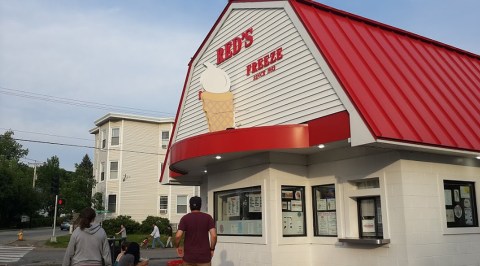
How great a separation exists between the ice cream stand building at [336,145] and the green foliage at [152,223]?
75.2ft

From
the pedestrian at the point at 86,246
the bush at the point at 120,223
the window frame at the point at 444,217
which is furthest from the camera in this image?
the bush at the point at 120,223

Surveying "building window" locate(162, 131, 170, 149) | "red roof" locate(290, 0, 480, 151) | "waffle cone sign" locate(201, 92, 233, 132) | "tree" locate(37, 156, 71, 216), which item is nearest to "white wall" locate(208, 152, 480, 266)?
"red roof" locate(290, 0, 480, 151)

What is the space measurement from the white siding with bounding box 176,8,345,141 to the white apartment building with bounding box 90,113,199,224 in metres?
24.0

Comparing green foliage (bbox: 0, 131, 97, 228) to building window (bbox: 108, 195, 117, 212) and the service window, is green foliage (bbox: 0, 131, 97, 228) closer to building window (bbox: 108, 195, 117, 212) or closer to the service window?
building window (bbox: 108, 195, 117, 212)

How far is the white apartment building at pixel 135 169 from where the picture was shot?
37.5 meters

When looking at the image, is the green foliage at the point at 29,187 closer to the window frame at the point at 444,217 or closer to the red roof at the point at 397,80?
the red roof at the point at 397,80

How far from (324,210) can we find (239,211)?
243 centimetres

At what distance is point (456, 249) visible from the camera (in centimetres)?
1033

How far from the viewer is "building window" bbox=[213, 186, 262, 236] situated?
11.9 meters

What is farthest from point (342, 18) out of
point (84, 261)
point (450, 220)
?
point (84, 261)

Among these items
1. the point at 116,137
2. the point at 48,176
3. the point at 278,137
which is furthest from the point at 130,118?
the point at 48,176

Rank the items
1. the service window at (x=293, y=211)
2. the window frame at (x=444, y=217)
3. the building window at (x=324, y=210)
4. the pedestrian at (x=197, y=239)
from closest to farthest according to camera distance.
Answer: the pedestrian at (x=197, y=239)
the window frame at (x=444, y=217)
the building window at (x=324, y=210)
the service window at (x=293, y=211)

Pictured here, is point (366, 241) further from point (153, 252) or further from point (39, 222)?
point (39, 222)

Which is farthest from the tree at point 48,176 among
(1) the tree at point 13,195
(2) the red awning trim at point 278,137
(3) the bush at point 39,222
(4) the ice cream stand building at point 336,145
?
(2) the red awning trim at point 278,137
